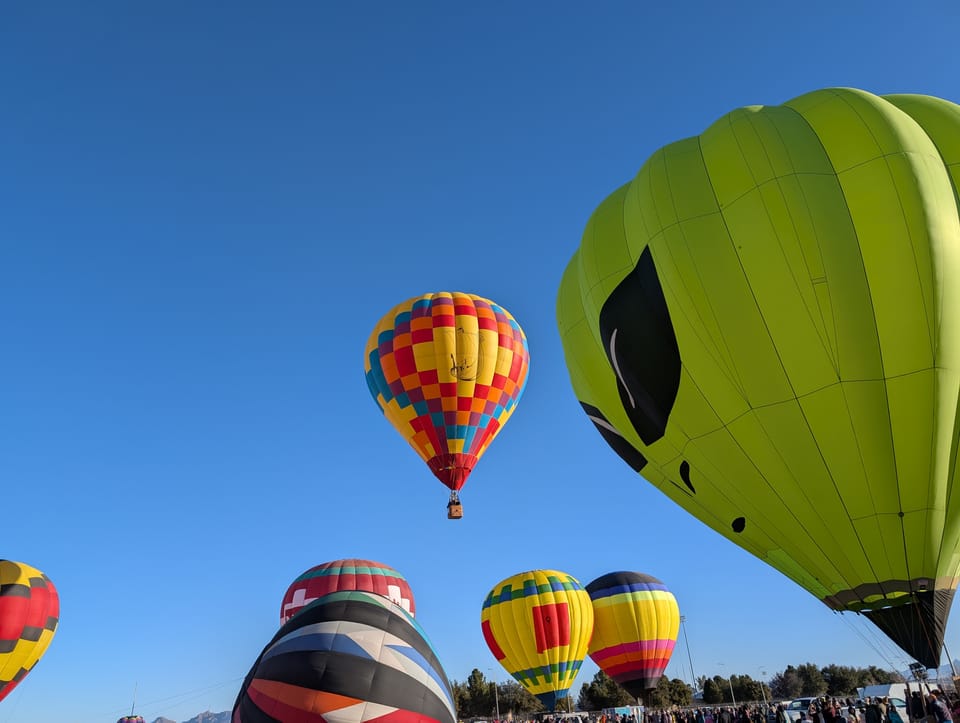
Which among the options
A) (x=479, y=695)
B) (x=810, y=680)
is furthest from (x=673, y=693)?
(x=810, y=680)

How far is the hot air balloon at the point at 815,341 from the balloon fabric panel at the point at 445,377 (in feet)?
34.2

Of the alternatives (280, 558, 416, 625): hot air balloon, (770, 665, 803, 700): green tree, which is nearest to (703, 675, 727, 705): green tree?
(770, 665, 803, 700): green tree

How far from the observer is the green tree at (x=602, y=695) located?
58156 mm

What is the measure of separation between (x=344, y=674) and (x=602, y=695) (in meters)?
62.9

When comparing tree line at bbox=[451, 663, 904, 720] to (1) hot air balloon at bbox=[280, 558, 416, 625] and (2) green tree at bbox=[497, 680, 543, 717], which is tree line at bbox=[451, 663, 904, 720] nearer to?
(2) green tree at bbox=[497, 680, 543, 717]

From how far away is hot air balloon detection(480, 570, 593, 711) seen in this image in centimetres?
2092

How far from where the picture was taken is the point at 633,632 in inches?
859

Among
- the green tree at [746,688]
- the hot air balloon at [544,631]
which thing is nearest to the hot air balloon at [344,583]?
the hot air balloon at [544,631]

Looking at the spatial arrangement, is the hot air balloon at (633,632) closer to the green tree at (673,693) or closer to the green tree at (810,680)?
the green tree at (673,693)

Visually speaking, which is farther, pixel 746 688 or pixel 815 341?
pixel 746 688

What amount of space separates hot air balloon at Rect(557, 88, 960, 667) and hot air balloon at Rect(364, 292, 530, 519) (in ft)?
34.2

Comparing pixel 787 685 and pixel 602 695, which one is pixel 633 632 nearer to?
pixel 602 695

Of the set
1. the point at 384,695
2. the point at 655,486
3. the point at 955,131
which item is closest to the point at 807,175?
the point at 955,131

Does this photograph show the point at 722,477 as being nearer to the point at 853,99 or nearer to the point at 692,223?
the point at 692,223
